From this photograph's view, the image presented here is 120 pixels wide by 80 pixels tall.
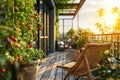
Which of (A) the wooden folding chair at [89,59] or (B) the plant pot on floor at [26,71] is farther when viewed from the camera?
(A) the wooden folding chair at [89,59]

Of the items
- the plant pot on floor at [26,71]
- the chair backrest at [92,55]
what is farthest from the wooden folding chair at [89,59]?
the plant pot on floor at [26,71]

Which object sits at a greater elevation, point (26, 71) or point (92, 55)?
point (92, 55)

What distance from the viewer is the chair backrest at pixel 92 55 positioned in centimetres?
324

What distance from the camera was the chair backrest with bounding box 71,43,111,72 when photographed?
3.24m

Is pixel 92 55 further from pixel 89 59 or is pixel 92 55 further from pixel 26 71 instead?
pixel 26 71

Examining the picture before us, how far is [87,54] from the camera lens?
332cm

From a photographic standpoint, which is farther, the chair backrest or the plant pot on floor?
the chair backrest

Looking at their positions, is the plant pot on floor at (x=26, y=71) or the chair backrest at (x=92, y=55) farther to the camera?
the chair backrest at (x=92, y=55)

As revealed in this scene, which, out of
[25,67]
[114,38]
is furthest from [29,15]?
[114,38]

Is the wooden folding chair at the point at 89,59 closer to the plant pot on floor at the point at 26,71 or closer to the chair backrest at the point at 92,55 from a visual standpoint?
the chair backrest at the point at 92,55

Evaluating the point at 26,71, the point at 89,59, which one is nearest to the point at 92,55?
the point at 89,59

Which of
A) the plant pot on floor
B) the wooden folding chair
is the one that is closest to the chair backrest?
the wooden folding chair

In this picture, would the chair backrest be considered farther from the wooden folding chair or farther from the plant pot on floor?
the plant pot on floor

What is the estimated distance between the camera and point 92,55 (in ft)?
11.1
